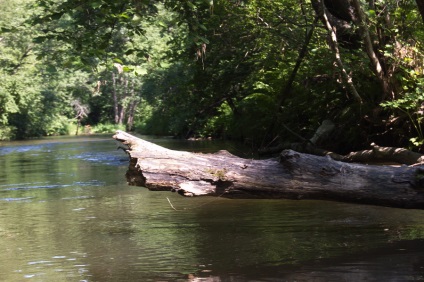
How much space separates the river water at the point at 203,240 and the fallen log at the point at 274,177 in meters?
0.59

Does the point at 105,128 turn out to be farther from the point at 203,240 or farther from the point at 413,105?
the point at 203,240

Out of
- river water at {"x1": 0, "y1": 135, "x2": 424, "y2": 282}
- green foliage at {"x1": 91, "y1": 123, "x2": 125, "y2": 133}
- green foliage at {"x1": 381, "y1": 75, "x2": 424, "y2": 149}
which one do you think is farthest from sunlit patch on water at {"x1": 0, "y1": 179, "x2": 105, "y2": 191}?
green foliage at {"x1": 91, "y1": 123, "x2": 125, "y2": 133}

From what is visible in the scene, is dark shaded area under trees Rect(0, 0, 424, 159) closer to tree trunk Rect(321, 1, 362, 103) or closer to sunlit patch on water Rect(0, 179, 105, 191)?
tree trunk Rect(321, 1, 362, 103)

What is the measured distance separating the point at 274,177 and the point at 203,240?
4.27ft

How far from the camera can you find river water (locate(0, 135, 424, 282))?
548 cm

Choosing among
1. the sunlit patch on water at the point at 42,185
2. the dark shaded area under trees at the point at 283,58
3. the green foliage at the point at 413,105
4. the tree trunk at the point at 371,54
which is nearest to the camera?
the dark shaded area under trees at the point at 283,58

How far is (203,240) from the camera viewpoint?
699 cm

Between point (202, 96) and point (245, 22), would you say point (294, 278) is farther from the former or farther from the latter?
point (202, 96)

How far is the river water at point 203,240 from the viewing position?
5484 mm

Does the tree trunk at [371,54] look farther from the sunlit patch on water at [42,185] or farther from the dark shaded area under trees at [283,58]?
the sunlit patch on water at [42,185]

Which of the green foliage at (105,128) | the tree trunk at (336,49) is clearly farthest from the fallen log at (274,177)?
the green foliage at (105,128)

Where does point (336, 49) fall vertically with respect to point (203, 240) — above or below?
above

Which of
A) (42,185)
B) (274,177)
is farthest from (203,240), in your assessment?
(42,185)

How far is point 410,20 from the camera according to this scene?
36.0 feet
